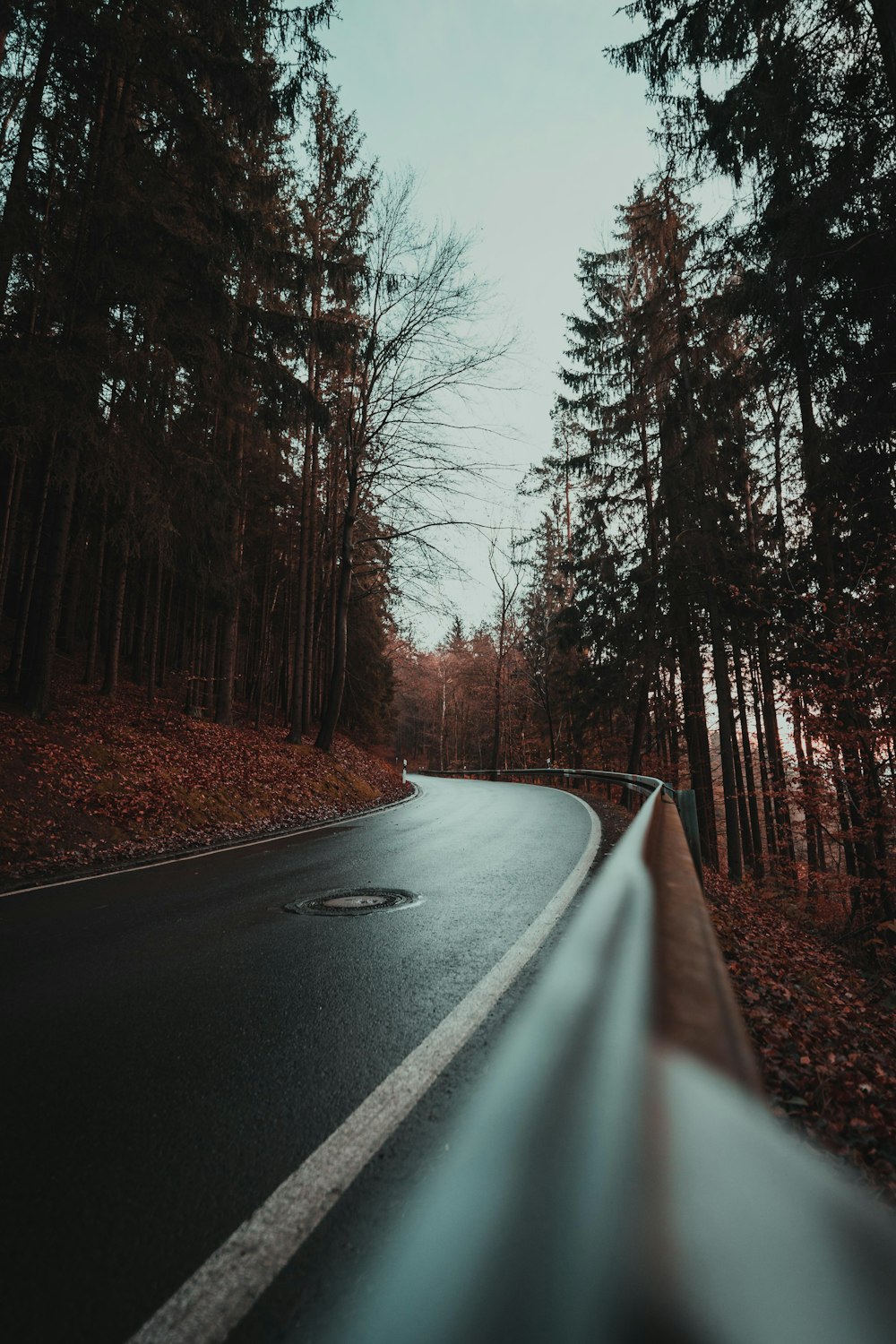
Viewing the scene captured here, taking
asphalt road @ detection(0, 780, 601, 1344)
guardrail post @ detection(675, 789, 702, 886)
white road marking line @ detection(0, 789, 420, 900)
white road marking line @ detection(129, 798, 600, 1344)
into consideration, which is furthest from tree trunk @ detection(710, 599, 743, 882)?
white road marking line @ detection(129, 798, 600, 1344)

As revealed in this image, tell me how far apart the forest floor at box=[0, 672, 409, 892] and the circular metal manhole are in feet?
11.1

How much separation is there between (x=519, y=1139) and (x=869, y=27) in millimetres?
12544

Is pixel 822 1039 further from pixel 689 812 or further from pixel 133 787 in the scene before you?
pixel 133 787

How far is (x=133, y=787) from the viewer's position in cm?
1049

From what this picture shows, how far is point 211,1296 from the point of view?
164 cm

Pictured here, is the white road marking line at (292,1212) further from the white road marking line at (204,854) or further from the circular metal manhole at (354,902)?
the white road marking line at (204,854)

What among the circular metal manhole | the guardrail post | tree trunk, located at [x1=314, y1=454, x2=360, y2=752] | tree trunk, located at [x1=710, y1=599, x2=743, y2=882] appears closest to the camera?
the circular metal manhole

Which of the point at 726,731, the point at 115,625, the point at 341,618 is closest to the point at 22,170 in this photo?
the point at 115,625

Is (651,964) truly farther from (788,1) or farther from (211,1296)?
(788,1)

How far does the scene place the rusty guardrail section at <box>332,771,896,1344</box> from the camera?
819 millimetres

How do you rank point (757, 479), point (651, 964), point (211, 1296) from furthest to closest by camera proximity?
1. point (757, 479)
2. point (211, 1296)
3. point (651, 964)

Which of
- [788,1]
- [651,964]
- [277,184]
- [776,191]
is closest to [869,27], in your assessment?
[788,1]

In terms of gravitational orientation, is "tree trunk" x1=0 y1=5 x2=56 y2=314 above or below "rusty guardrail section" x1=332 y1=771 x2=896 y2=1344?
above

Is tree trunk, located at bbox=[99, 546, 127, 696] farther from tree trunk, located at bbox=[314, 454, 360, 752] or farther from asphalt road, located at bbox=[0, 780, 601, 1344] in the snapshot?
asphalt road, located at bbox=[0, 780, 601, 1344]
